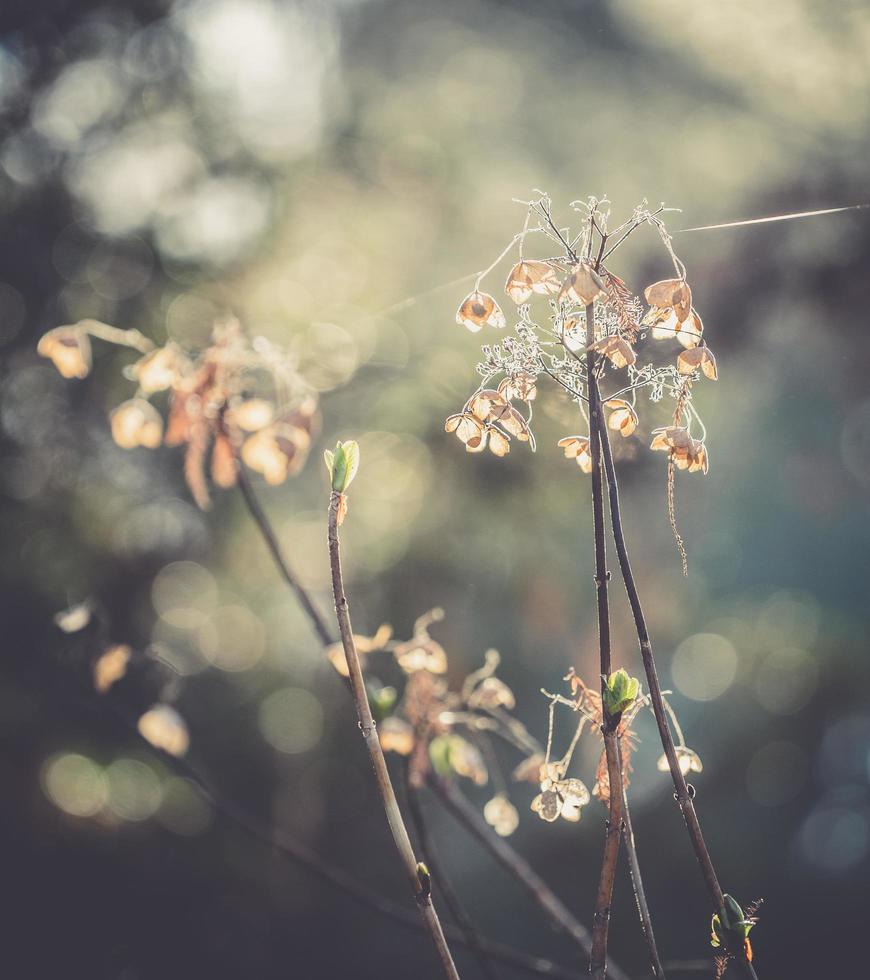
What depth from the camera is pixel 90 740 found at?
2.52 meters

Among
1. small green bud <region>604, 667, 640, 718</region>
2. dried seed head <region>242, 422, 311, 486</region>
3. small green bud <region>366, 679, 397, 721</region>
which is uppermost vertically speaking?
dried seed head <region>242, 422, 311, 486</region>

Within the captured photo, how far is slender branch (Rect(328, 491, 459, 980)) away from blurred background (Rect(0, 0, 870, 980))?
1.50 m

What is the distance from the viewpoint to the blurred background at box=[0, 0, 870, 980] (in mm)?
2242

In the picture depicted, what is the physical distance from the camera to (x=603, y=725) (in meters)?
0.51

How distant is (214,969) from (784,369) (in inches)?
113

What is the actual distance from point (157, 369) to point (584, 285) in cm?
62

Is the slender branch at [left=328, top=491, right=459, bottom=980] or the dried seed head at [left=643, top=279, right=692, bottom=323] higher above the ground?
the dried seed head at [left=643, top=279, right=692, bottom=323]

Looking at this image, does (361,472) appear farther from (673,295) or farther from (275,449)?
(673,295)

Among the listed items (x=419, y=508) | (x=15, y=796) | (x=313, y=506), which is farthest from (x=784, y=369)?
(x=15, y=796)

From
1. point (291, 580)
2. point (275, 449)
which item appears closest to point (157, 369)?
point (275, 449)

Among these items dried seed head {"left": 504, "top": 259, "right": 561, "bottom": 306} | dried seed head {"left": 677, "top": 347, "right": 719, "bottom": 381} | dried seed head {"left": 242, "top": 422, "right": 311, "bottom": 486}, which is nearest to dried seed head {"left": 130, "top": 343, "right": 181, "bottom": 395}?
dried seed head {"left": 242, "top": 422, "right": 311, "bottom": 486}

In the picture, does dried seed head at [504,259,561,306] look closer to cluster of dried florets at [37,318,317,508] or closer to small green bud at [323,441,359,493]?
small green bud at [323,441,359,493]

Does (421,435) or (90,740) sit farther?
(90,740)

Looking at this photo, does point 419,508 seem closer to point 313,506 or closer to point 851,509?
point 313,506
